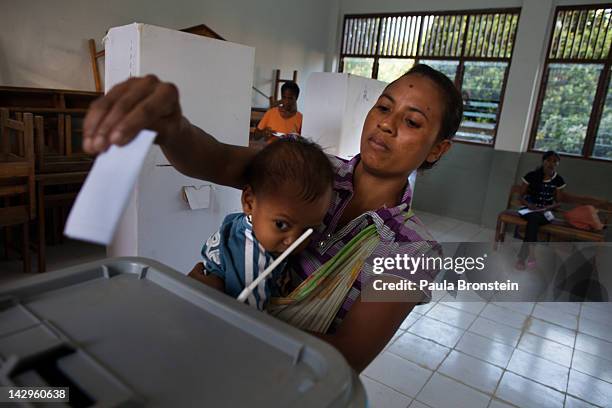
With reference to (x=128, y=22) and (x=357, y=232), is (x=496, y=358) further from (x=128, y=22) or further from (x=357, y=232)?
(x=128, y=22)

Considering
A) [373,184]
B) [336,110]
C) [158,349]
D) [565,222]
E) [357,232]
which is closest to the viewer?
[158,349]

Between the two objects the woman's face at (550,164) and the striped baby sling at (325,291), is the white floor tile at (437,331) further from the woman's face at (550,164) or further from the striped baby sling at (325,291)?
the woman's face at (550,164)

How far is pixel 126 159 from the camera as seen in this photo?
40 centimetres

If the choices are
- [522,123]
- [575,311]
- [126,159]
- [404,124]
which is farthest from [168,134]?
[522,123]

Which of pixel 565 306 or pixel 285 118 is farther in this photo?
pixel 285 118

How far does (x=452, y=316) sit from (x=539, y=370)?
745 millimetres

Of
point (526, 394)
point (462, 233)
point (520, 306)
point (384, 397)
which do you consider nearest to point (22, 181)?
point (384, 397)

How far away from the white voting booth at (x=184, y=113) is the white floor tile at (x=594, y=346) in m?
2.69

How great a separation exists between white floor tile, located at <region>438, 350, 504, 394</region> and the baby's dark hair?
208 centimetres

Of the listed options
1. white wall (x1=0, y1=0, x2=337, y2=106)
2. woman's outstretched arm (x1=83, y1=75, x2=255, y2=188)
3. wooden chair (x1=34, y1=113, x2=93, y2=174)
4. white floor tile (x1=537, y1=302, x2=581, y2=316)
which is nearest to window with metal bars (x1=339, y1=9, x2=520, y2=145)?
white wall (x1=0, y1=0, x2=337, y2=106)

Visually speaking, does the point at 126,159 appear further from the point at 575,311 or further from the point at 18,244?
the point at 575,311

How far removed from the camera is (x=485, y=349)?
9.06 feet

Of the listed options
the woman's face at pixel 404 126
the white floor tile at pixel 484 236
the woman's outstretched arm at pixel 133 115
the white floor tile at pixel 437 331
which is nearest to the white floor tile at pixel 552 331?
the white floor tile at pixel 437 331

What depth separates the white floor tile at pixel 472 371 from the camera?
2381mm
